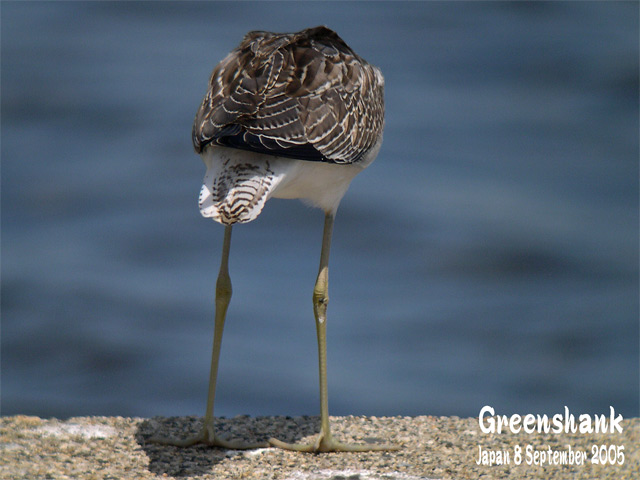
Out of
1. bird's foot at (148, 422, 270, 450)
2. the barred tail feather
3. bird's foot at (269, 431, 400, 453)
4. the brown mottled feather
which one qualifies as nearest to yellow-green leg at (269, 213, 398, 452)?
bird's foot at (269, 431, 400, 453)

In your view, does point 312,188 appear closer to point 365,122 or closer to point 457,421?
point 365,122

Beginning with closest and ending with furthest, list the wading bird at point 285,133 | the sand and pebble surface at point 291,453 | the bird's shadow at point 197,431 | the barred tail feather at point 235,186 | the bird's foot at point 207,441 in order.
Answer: the barred tail feather at point 235,186 → the wading bird at point 285,133 → the sand and pebble surface at point 291,453 → the bird's shadow at point 197,431 → the bird's foot at point 207,441

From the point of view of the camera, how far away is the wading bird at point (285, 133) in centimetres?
629

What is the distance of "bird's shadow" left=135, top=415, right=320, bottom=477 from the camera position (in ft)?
22.4

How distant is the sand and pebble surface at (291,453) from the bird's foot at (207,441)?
0.19ft

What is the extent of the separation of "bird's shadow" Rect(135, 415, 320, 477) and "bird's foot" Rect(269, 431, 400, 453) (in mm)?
254

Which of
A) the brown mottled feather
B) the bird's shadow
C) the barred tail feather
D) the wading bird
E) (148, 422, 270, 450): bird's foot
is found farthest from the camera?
(148, 422, 270, 450): bird's foot

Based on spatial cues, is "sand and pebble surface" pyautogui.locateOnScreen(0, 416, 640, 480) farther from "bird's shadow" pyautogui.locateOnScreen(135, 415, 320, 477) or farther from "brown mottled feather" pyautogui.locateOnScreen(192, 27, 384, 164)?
"brown mottled feather" pyautogui.locateOnScreen(192, 27, 384, 164)

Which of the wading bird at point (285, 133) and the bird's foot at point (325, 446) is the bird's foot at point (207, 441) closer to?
the wading bird at point (285, 133)

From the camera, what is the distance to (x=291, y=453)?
23.8ft

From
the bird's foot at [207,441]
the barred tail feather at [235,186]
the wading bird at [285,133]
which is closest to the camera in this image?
the barred tail feather at [235,186]

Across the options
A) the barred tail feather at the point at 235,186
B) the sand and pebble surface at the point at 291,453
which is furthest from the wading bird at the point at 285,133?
the sand and pebble surface at the point at 291,453

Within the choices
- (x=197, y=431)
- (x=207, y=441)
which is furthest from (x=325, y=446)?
(x=197, y=431)

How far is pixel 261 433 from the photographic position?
25.4 feet
